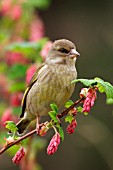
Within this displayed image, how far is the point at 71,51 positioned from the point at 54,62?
0.43ft

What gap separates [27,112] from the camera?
3303mm

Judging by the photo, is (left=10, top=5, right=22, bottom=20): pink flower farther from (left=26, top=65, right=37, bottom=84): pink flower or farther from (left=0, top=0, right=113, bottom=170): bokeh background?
(left=0, top=0, right=113, bottom=170): bokeh background

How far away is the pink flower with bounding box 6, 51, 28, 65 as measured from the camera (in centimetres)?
458

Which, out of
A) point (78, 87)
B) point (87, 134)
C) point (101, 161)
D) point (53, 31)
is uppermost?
point (53, 31)

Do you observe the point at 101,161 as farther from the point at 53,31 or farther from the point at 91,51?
the point at 53,31

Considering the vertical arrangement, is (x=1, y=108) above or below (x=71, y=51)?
above

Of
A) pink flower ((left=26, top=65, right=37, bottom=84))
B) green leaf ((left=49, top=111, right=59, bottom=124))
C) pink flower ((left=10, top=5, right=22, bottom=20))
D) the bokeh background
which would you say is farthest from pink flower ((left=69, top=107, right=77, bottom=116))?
the bokeh background

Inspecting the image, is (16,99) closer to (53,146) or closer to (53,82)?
(53,82)

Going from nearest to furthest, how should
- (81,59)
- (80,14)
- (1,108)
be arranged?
(1,108) → (81,59) → (80,14)

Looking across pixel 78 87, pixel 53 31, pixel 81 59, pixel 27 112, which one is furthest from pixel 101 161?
pixel 27 112

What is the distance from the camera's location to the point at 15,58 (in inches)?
181

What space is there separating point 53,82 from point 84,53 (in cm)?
508

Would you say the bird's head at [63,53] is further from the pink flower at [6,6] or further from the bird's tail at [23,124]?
the pink flower at [6,6]

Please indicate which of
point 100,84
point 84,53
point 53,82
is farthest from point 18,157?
point 84,53
